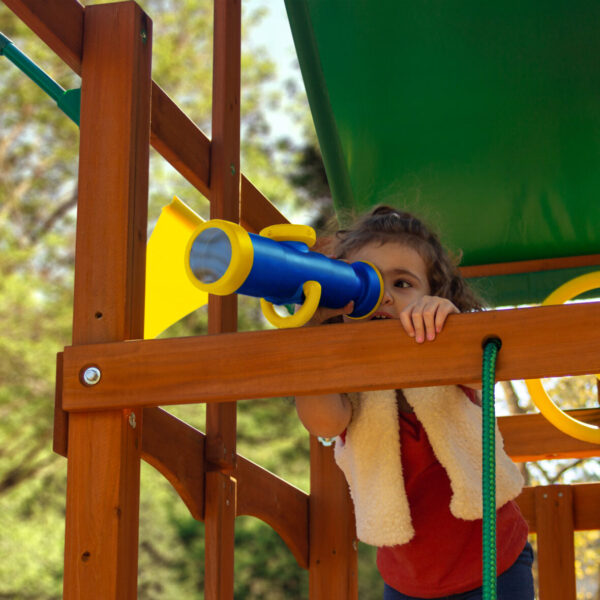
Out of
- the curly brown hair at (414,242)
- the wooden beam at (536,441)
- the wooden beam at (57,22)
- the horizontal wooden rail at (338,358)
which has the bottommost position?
the horizontal wooden rail at (338,358)

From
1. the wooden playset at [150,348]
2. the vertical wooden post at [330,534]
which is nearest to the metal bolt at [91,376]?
the wooden playset at [150,348]

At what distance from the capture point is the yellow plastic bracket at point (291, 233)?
983mm

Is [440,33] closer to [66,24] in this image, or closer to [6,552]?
[66,24]

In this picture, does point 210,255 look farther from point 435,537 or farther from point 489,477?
point 435,537

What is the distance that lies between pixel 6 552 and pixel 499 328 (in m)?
7.80

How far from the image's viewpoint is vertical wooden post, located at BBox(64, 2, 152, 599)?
1.07m

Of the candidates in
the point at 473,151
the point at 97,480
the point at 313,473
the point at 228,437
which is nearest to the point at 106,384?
the point at 97,480

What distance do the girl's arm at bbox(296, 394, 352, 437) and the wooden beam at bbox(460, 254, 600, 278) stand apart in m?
0.82

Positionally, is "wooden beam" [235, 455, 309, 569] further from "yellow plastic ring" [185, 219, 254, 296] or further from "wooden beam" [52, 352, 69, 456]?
"yellow plastic ring" [185, 219, 254, 296]

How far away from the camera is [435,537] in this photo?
4.62ft

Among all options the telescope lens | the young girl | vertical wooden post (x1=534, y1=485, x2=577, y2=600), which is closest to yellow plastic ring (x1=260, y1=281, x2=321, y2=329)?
the telescope lens

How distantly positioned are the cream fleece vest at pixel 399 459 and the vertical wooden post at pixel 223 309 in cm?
22

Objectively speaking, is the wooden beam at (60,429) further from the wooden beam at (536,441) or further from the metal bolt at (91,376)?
the wooden beam at (536,441)

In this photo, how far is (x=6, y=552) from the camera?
26.4ft
